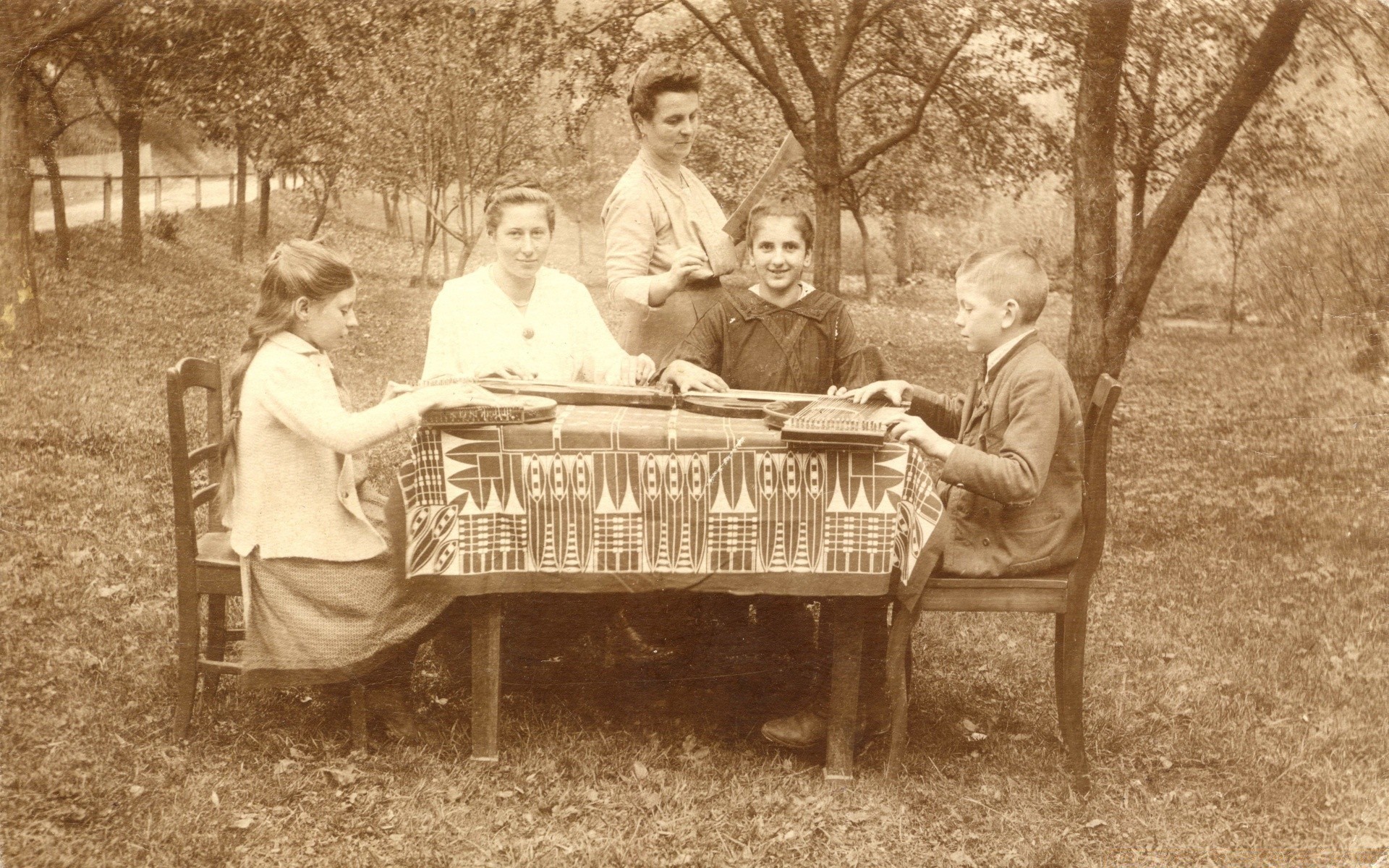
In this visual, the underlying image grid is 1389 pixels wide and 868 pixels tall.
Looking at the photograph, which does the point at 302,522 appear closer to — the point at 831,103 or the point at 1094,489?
the point at 1094,489

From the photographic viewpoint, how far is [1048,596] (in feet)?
10.3

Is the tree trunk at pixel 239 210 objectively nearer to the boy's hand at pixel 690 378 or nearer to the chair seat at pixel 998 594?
the boy's hand at pixel 690 378

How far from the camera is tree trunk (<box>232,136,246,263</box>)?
21.3 ft

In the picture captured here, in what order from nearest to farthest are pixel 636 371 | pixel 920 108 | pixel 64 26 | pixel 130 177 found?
pixel 636 371, pixel 64 26, pixel 130 177, pixel 920 108

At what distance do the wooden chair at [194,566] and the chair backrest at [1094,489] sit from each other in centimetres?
212

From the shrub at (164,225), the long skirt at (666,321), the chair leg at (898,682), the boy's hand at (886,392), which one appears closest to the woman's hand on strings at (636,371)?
the long skirt at (666,321)

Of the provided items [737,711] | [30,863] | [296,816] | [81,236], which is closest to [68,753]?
[30,863]

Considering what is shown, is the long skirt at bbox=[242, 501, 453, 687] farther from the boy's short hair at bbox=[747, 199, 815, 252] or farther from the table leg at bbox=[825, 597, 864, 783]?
the boy's short hair at bbox=[747, 199, 815, 252]

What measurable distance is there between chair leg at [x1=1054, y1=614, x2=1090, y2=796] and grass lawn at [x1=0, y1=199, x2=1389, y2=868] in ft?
0.27

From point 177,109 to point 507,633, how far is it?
3.57m

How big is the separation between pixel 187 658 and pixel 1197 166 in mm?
4465

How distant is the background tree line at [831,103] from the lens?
4879 millimetres

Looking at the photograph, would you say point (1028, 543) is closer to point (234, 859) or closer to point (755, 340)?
point (755, 340)

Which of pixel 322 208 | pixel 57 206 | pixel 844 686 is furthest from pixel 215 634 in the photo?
pixel 322 208
